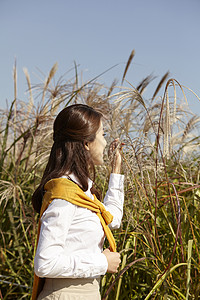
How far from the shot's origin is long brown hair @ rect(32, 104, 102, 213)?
5.49 ft

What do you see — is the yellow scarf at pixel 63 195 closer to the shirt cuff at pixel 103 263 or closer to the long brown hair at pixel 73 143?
the long brown hair at pixel 73 143

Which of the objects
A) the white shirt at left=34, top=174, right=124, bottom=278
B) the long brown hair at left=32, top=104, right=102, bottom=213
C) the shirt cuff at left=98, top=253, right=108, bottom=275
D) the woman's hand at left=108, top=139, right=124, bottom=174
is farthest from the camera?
the woman's hand at left=108, top=139, right=124, bottom=174

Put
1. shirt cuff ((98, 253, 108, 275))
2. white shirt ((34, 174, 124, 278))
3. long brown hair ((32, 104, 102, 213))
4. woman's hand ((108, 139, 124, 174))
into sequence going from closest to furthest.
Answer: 1. white shirt ((34, 174, 124, 278))
2. shirt cuff ((98, 253, 108, 275))
3. long brown hair ((32, 104, 102, 213))
4. woman's hand ((108, 139, 124, 174))

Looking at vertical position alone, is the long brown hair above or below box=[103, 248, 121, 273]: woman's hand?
above

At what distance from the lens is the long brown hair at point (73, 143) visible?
65.8 inches

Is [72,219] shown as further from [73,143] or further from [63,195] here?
[73,143]

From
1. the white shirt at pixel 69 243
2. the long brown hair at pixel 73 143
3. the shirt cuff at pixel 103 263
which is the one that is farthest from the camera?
the long brown hair at pixel 73 143

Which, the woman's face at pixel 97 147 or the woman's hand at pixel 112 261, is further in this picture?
the woman's face at pixel 97 147

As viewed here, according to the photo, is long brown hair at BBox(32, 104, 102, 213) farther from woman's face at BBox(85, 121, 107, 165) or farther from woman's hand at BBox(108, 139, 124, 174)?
woman's hand at BBox(108, 139, 124, 174)

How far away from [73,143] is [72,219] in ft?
1.13

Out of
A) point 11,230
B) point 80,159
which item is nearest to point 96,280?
point 80,159

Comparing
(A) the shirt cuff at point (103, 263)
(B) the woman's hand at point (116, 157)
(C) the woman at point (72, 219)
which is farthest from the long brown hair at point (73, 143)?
(B) the woman's hand at point (116, 157)

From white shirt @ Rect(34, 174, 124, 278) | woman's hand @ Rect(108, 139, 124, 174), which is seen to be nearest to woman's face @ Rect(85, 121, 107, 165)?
white shirt @ Rect(34, 174, 124, 278)

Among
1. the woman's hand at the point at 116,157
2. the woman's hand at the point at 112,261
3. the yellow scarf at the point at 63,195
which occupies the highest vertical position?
the woman's hand at the point at 116,157
